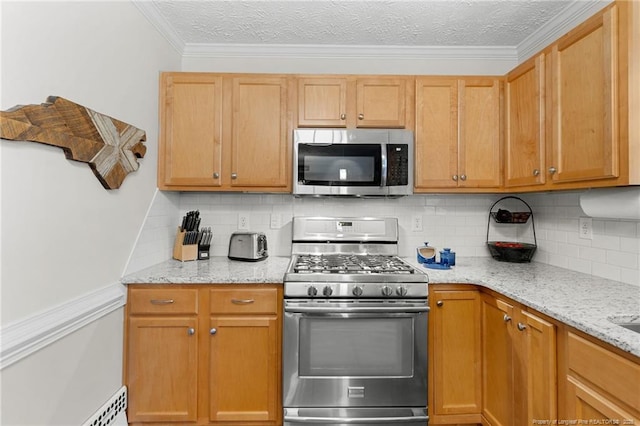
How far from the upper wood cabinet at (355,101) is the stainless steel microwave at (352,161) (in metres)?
0.10

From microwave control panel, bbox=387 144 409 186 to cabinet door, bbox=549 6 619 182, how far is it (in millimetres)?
840

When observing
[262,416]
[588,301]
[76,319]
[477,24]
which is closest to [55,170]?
[76,319]

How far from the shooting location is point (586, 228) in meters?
1.89

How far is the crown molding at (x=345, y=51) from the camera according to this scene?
2.46 meters

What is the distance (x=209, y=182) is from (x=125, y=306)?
94 centimetres

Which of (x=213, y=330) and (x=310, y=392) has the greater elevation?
(x=213, y=330)

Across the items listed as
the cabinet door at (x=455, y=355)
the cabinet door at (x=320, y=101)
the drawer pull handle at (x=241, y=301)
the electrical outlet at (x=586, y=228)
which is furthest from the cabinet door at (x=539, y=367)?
the cabinet door at (x=320, y=101)

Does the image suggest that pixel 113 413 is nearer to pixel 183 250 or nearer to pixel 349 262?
pixel 183 250

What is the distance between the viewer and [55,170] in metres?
1.27

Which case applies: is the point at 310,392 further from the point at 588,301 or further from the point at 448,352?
the point at 588,301

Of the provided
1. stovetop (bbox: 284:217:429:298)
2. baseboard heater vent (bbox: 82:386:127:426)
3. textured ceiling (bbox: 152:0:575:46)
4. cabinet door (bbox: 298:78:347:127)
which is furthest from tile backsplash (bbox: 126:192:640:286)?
textured ceiling (bbox: 152:0:575:46)

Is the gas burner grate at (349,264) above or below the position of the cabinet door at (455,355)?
above

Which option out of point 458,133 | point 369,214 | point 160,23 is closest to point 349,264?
point 369,214

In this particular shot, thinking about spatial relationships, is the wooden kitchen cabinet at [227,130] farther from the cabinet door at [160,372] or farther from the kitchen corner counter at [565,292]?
the kitchen corner counter at [565,292]
